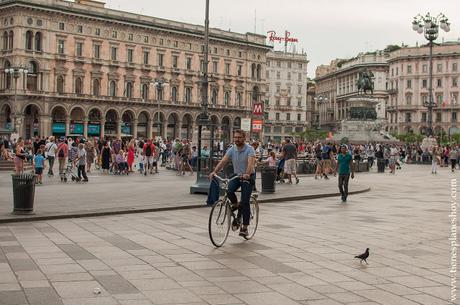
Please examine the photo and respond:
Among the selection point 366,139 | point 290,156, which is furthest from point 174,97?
point 290,156

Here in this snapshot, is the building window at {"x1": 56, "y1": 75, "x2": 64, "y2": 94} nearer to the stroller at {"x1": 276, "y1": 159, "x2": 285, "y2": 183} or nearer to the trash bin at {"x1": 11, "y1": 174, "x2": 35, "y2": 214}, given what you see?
the stroller at {"x1": 276, "y1": 159, "x2": 285, "y2": 183}

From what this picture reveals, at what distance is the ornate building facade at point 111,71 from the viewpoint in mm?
75250

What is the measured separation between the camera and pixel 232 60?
9856 cm

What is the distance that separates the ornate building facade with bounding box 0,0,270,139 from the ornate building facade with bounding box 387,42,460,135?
83.9ft

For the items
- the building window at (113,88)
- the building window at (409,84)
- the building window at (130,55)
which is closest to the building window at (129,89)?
the building window at (113,88)

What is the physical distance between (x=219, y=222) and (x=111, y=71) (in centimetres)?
7651

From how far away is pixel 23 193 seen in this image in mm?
13797

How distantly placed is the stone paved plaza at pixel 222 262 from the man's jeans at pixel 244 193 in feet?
1.54

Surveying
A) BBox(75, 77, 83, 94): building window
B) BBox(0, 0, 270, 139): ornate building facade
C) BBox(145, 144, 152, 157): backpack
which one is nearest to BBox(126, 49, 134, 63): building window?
BBox(0, 0, 270, 139): ornate building facade

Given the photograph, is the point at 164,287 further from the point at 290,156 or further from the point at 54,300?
the point at 290,156

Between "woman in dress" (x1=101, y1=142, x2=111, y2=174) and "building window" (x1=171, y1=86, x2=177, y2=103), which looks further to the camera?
"building window" (x1=171, y1=86, x2=177, y2=103)

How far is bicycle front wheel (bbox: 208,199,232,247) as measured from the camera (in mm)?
10305

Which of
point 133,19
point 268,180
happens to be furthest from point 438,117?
point 268,180

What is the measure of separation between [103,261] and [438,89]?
10760cm
